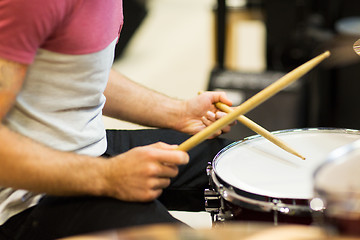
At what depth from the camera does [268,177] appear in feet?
3.48

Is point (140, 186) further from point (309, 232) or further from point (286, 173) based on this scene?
point (309, 232)

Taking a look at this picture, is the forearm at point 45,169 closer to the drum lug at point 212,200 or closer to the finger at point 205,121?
the drum lug at point 212,200

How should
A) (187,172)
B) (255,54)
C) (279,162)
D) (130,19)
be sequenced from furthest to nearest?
1. (130,19)
2. (255,54)
3. (187,172)
4. (279,162)

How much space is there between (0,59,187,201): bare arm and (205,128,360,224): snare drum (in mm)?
109

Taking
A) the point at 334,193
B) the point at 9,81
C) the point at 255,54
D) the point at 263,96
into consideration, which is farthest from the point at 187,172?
the point at 255,54

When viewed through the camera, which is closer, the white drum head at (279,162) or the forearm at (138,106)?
the white drum head at (279,162)

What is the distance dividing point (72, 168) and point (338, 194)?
0.49 m

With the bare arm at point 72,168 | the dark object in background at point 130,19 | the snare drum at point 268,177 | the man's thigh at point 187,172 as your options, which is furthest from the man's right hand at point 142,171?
the dark object in background at point 130,19

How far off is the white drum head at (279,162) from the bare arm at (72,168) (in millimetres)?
Answer: 126

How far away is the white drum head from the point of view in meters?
1.02

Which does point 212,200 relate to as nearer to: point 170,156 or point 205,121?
point 170,156

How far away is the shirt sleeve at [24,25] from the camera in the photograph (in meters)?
0.90

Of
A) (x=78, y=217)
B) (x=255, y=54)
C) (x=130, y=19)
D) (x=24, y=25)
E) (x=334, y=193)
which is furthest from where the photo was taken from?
(x=130, y=19)

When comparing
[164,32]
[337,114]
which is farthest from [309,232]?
[164,32]
